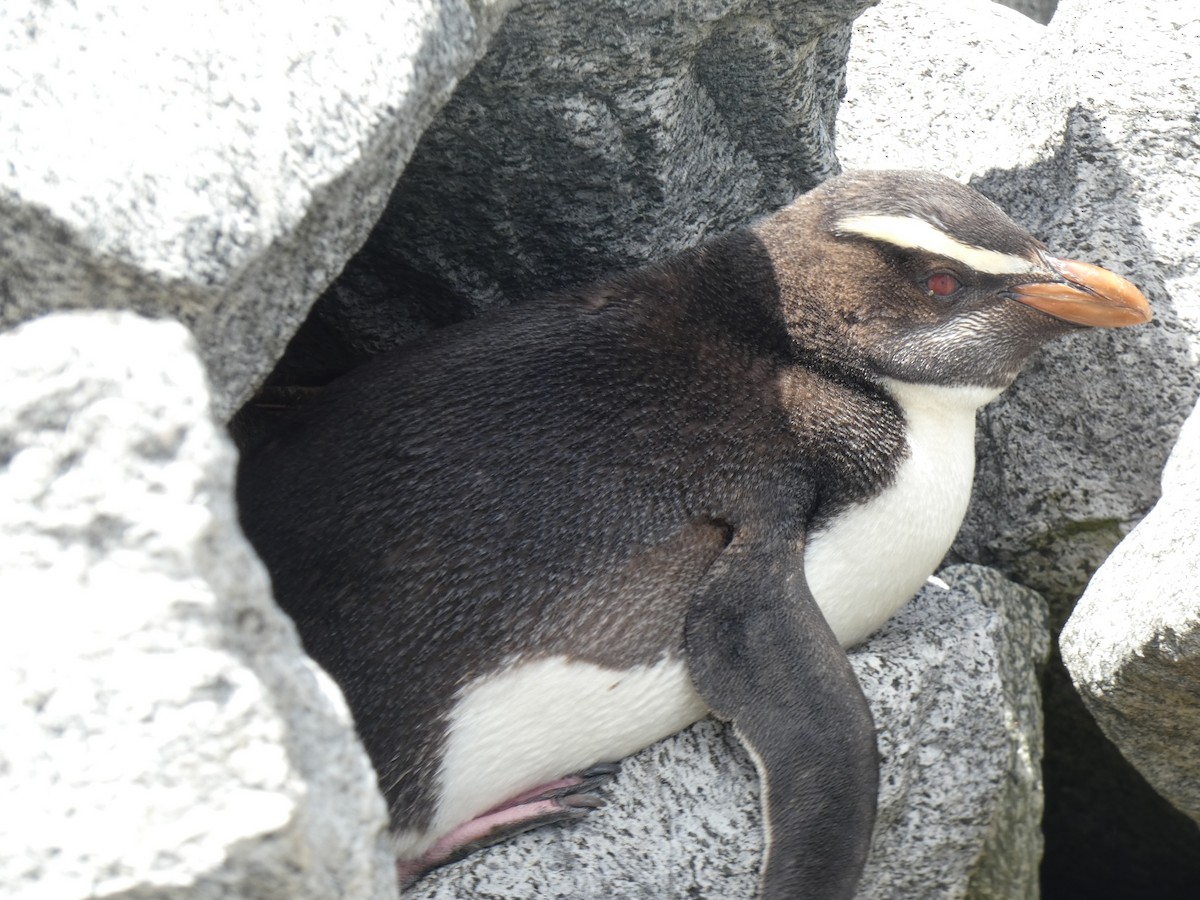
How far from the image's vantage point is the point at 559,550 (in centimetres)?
212

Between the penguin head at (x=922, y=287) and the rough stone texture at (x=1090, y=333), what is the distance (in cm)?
35

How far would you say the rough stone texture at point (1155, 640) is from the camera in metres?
2.09

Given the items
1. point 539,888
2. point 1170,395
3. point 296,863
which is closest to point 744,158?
point 1170,395

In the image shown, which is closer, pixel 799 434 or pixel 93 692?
pixel 93 692

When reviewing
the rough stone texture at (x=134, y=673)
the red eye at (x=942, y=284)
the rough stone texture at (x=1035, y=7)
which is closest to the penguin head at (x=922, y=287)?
the red eye at (x=942, y=284)

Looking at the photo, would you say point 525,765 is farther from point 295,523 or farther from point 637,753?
point 295,523

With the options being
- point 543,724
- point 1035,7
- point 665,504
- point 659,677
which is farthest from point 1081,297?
point 1035,7

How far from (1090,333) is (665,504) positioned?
1.05 m

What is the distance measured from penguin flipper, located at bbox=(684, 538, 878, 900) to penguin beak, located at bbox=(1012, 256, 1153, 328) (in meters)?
0.63

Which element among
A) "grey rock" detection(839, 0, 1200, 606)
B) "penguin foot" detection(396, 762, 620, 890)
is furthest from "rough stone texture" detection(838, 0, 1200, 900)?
"penguin foot" detection(396, 762, 620, 890)

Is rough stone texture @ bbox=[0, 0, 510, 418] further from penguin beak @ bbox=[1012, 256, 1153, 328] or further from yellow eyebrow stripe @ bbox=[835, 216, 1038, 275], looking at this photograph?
penguin beak @ bbox=[1012, 256, 1153, 328]

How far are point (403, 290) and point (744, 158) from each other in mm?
711

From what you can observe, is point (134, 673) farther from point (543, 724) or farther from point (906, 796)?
point (906, 796)

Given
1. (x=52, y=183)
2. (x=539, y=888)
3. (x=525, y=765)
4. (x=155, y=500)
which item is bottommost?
(x=539, y=888)
